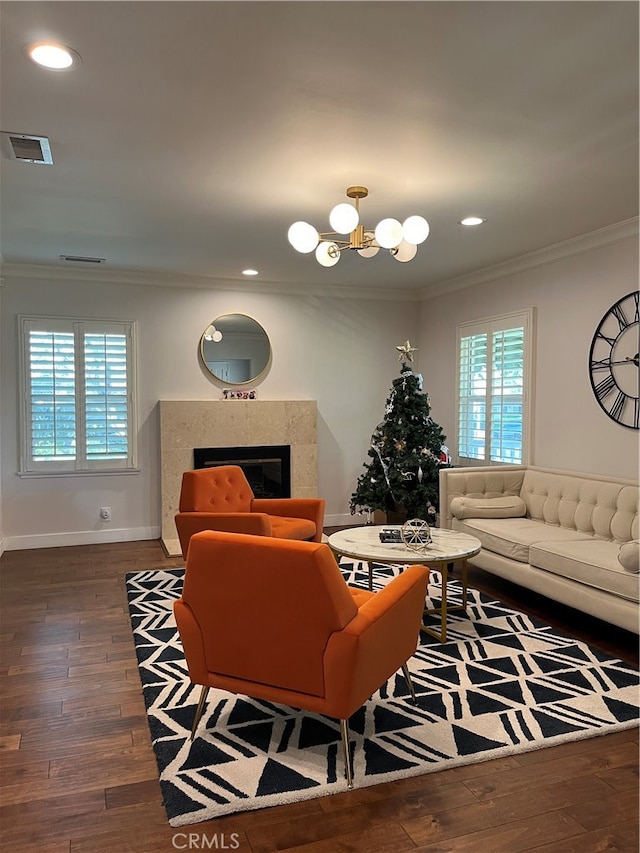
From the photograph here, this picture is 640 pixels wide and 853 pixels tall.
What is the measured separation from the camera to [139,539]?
6.68m

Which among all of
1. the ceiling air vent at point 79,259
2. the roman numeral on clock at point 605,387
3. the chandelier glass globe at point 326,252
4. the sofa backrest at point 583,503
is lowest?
the sofa backrest at point 583,503

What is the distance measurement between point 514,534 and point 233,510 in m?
2.26

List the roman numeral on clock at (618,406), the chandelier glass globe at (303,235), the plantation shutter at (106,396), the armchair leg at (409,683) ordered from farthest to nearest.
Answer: the plantation shutter at (106,396) → the roman numeral on clock at (618,406) → the chandelier glass globe at (303,235) → the armchair leg at (409,683)

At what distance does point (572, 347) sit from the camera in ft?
17.3

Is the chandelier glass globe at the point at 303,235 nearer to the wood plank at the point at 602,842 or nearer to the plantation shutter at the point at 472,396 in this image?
the wood plank at the point at 602,842

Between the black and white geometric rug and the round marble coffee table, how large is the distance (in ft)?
0.99

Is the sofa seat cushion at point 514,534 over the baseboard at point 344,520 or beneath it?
over

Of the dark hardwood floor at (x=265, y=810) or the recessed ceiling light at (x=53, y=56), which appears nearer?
the dark hardwood floor at (x=265, y=810)

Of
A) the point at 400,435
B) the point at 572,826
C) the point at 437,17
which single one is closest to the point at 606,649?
the point at 572,826

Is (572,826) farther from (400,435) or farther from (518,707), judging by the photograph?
(400,435)

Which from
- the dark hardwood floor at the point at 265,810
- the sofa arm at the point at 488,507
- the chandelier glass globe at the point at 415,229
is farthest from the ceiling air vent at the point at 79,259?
the sofa arm at the point at 488,507

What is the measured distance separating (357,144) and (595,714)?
302cm

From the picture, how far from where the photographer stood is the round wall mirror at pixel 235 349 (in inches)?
271

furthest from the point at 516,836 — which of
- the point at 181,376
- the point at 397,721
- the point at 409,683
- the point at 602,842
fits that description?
the point at 181,376
